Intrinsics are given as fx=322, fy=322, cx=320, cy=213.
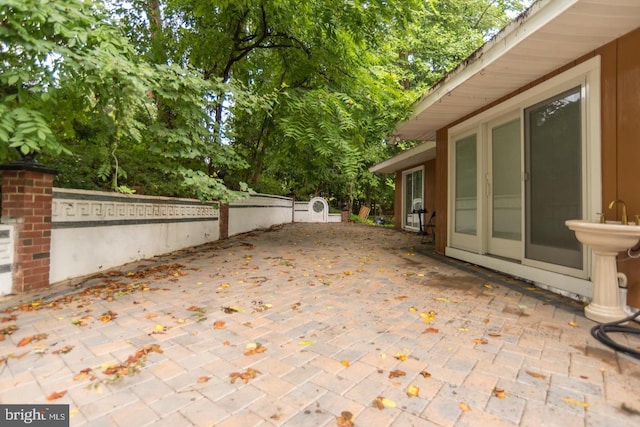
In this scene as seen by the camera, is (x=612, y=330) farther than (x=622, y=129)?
No

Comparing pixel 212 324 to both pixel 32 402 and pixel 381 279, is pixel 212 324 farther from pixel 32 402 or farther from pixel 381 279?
pixel 381 279

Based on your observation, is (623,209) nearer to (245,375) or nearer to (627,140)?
(627,140)

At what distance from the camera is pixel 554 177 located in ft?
11.9

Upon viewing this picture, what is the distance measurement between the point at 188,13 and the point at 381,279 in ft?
20.7

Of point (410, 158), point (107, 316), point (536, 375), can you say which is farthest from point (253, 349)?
point (410, 158)

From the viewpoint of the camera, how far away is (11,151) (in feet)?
11.2

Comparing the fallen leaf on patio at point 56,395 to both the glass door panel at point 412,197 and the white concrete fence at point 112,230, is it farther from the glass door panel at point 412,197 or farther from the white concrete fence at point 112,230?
the glass door panel at point 412,197

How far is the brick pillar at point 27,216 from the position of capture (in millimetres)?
3232

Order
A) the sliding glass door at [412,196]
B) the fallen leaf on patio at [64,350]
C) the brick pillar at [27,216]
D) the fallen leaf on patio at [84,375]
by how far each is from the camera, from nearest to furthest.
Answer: the fallen leaf on patio at [84,375]
the fallen leaf on patio at [64,350]
the brick pillar at [27,216]
the sliding glass door at [412,196]

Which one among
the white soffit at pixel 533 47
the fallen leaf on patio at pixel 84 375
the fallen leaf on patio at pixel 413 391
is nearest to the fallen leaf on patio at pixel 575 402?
the fallen leaf on patio at pixel 413 391

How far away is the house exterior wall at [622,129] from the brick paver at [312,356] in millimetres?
984

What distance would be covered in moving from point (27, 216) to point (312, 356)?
10.8ft

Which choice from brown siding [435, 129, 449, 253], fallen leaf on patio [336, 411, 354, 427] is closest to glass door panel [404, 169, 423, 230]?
brown siding [435, 129, 449, 253]

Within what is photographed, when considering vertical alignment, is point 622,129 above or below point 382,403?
above
